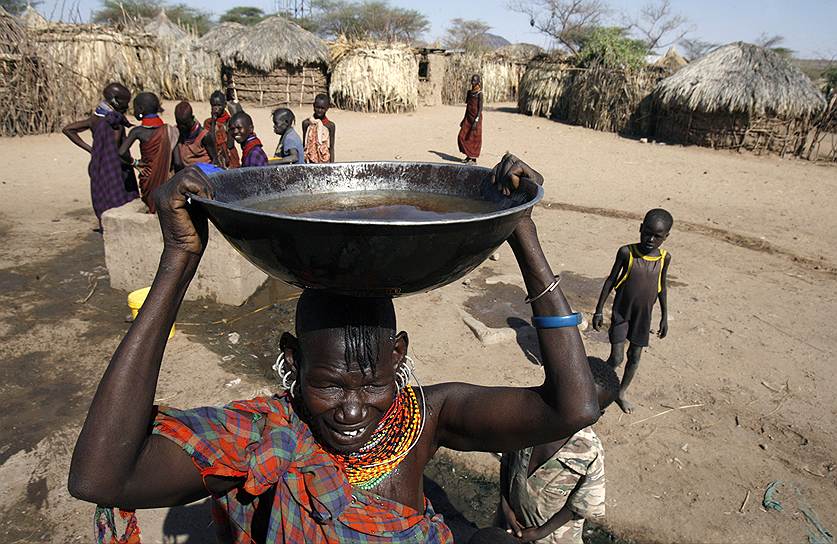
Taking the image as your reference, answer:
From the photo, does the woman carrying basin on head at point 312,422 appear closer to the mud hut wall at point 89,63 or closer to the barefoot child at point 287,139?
the barefoot child at point 287,139

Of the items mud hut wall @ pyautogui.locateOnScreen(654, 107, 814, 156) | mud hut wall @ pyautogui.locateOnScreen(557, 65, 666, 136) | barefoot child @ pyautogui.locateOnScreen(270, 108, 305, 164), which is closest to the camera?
barefoot child @ pyautogui.locateOnScreen(270, 108, 305, 164)

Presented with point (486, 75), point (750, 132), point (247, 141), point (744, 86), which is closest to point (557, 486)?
point (247, 141)

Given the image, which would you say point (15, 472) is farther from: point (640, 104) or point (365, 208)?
point (640, 104)

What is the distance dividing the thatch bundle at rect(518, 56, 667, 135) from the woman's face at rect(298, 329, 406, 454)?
634 inches

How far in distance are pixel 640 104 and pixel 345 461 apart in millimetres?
16449

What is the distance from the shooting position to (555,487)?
208 centimetres

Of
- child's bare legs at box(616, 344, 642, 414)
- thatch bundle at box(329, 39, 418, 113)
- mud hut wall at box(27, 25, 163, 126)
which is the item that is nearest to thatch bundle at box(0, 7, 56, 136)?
mud hut wall at box(27, 25, 163, 126)

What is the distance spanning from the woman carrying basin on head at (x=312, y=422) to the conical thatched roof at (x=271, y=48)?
1913 centimetres

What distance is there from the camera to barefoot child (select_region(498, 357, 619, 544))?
2.03 meters

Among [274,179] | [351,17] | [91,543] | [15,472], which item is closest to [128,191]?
[15,472]

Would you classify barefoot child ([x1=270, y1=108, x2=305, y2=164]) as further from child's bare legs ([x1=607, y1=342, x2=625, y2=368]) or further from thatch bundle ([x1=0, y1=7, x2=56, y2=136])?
thatch bundle ([x1=0, y1=7, x2=56, y2=136])

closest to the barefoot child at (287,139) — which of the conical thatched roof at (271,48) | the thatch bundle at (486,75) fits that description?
the conical thatched roof at (271,48)

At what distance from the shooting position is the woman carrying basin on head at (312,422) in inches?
40.5

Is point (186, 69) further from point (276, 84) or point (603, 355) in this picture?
point (603, 355)
